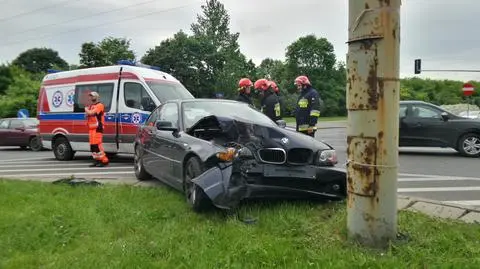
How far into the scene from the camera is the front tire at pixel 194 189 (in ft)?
17.6

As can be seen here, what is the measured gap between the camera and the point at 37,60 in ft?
242

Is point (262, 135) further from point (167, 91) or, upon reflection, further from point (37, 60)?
point (37, 60)

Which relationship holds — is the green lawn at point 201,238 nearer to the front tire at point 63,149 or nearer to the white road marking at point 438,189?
the white road marking at point 438,189

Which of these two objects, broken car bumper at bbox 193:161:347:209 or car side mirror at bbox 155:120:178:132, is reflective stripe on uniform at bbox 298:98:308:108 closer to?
car side mirror at bbox 155:120:178:132

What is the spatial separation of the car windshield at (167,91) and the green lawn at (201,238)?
206 inches

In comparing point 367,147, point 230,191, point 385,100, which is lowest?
point 230,191

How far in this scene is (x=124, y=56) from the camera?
1940 inches

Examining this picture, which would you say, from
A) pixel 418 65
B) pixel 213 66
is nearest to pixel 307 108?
pixel 418 65

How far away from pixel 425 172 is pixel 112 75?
24.8ft

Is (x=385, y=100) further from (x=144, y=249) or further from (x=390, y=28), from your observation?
(x=144, y=249)


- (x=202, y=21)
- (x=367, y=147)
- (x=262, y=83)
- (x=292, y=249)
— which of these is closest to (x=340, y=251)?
(x=292, y=249)

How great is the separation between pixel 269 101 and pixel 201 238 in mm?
6382

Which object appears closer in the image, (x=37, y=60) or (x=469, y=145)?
(x=469, y=145)

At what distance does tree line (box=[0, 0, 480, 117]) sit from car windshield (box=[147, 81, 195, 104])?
95.9 ft
